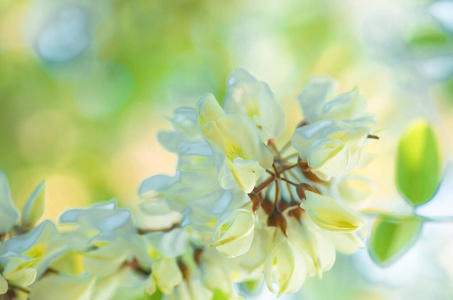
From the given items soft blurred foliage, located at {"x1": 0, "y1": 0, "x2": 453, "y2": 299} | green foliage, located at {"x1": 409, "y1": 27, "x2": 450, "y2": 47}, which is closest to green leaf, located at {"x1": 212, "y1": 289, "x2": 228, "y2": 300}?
green foliage, located at {"x1": 409, "y1": 27, "x2": 450, "y2": 47}

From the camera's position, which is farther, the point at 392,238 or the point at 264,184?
the point at 392,238

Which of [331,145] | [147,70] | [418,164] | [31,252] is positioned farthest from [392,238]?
[147,70]

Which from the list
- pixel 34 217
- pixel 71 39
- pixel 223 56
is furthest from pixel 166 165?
pixel 34 217

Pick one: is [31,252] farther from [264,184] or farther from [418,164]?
[418,164]

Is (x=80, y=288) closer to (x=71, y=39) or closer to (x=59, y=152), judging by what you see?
(x=59, y=152)

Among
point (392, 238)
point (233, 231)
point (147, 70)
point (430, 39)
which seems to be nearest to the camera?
point (233, 231)

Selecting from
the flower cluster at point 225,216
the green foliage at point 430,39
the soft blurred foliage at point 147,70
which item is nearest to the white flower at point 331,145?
the flower cluster at point 225,216

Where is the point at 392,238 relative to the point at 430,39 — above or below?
below
